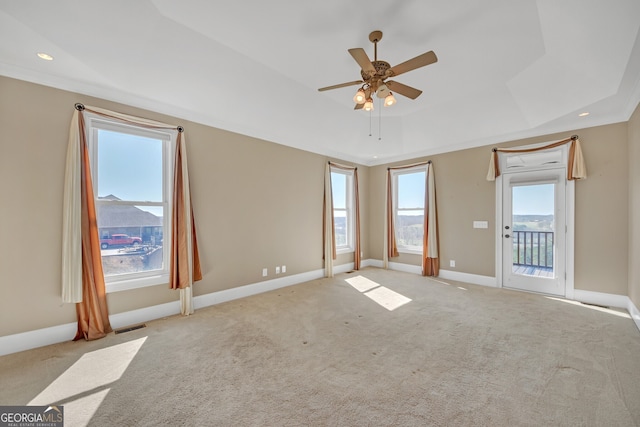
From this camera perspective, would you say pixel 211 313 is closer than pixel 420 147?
Yes

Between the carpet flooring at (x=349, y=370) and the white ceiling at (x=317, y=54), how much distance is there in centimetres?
277

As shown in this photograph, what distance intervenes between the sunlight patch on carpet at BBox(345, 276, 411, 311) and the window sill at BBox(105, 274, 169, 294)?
9.97 feet

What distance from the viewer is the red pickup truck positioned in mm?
3056

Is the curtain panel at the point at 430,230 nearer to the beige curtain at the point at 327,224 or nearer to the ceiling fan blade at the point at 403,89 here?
the beige curtain at the point at 327,224

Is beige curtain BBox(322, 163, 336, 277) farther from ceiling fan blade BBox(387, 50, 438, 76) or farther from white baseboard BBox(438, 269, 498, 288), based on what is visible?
ceiling fan blade BBox(387, 50, 438, 76)

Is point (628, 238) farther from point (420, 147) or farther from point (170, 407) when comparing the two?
point (170, 407)

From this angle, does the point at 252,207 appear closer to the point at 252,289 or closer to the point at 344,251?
the point at 252,289

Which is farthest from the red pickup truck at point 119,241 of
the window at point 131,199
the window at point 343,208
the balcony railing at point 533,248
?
the balcony railing at point 533,248

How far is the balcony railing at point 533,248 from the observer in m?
4.23

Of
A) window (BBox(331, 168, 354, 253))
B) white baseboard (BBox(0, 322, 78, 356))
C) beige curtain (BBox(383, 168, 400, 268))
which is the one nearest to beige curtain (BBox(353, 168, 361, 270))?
window (BBox(331, 168, 354, 253))

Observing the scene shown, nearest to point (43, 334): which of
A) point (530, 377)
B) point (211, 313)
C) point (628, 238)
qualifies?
point (211, 313)

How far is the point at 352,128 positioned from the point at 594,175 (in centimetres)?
371

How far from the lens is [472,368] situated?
2258mm

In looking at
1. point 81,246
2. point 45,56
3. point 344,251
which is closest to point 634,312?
point 344,251
